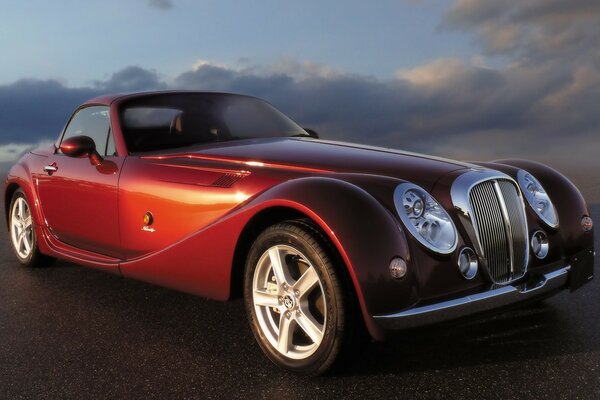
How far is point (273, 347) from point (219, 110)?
8.14ft

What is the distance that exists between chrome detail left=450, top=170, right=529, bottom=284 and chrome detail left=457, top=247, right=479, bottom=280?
56mm

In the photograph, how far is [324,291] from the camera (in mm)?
3311

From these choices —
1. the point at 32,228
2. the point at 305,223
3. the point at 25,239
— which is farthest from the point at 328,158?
the point at 25,239

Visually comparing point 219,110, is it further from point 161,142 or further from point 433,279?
point 433,279

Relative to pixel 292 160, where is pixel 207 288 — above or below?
below

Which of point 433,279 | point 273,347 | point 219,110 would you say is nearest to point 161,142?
point 219,110

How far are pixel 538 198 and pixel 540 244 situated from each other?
0.37m

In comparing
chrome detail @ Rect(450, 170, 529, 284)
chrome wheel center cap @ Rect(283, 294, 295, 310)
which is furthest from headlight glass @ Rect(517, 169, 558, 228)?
chrome wheel center cap @ Rect(283, 294, 295, 310)

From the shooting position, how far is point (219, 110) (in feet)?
18.0

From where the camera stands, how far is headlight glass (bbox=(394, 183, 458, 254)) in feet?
11.2

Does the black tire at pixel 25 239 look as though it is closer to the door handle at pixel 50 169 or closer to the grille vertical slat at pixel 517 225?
the door handle at pixel 50 169

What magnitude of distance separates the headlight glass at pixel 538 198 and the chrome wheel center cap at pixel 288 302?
1706 mm

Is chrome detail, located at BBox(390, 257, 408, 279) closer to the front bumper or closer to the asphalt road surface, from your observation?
the front bumper

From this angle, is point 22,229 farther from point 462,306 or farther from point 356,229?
point 462,306
